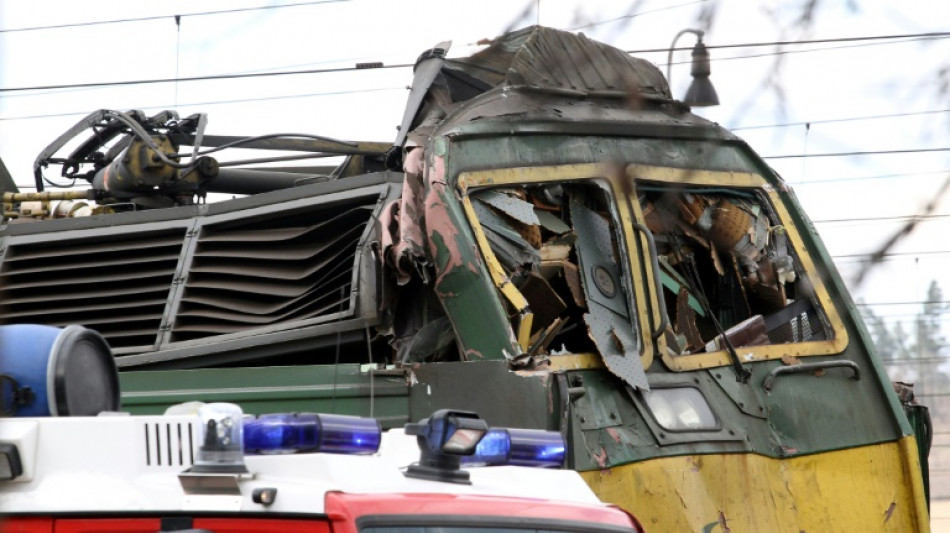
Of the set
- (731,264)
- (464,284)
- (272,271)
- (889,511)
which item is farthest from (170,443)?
(731,264)

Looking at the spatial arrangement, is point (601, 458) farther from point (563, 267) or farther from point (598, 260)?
point (598, 260)

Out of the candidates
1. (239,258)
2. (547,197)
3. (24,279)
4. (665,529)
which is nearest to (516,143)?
(547,197)

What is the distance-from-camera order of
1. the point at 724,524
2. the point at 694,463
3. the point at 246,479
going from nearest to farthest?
the point at 246,479
the point at 724,524
the point at 694,463

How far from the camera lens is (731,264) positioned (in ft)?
24.8

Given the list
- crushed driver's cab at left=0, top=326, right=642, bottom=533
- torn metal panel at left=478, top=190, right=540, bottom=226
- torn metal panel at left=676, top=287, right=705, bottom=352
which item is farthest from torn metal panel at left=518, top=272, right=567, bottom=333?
crushed driver's cab at left=0, top=326, right=642, bottom=533

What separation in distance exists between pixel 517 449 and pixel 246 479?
0.88 metres

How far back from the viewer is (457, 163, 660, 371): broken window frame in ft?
20.7

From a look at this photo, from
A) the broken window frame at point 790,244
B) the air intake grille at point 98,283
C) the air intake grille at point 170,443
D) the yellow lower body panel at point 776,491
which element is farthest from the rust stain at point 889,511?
the air intake grille at point 170,443

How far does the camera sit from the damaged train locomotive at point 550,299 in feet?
20.0

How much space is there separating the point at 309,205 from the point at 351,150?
1853mm

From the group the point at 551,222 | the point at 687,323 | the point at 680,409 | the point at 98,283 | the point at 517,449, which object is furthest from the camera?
the point at 98,283

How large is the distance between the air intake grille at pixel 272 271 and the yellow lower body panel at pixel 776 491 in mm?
1589

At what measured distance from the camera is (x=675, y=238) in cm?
744

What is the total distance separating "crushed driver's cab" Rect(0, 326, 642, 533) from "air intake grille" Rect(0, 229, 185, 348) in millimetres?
3650
